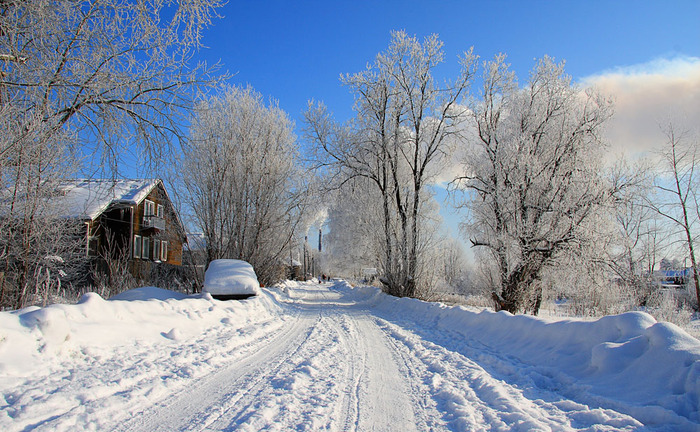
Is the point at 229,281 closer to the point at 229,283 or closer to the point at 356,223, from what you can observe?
the point at 229,283

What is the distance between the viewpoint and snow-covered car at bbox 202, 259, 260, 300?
1297 centimetres

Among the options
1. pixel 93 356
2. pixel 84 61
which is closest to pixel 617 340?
pixel 93 356

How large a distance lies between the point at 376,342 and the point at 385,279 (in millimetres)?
12558

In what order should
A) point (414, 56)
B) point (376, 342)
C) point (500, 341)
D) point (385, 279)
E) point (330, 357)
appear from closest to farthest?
point (330, 357) < point (500, 341) < point (376, 342) < point (414, 56) < point (385, 279)

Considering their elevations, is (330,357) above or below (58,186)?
below

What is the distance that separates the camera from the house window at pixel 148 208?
3061 cm

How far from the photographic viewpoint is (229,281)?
13.2m

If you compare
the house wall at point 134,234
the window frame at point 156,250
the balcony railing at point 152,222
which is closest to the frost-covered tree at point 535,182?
the house wall at point 134,234

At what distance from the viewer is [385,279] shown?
2033cm

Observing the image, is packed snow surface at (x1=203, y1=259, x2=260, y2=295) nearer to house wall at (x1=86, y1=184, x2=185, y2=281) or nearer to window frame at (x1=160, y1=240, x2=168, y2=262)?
house wall at (x1=86, y1=184, x2=185, y2=281)

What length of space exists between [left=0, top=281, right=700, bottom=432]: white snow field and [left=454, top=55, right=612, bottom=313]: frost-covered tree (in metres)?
8.51

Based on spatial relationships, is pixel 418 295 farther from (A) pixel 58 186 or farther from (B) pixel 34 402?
(B) pixel 34 402

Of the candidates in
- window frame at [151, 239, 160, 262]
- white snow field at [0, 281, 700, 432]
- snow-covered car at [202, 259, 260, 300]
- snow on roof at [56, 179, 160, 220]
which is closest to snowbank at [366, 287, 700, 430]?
white snow field at [0, 281, 700, 432]

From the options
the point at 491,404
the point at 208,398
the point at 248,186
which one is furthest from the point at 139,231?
the point at 491,404
